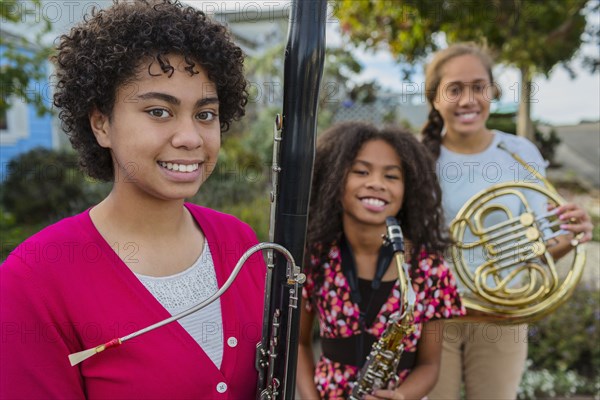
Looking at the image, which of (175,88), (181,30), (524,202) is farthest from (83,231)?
(524,202)

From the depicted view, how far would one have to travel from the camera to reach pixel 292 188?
3.74 ft

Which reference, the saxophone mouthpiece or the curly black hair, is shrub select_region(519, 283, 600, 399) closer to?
the saxophone mouthpiece

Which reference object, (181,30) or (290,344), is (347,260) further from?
(181,30)

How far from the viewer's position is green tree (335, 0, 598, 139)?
473 cm

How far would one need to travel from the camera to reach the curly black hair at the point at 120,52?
121cm

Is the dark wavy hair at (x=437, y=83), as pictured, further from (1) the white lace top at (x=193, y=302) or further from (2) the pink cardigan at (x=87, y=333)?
(2) the pink cardigan at (x=87, y=333)

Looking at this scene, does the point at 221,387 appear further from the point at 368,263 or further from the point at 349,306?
the point at 368,263

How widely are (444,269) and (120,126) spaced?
1.29m

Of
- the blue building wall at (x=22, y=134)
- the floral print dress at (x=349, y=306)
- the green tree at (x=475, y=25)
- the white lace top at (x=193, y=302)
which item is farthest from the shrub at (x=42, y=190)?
the white lace top at (x=193, y=302)

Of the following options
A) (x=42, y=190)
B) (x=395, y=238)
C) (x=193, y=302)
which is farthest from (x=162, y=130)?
(x=42, y=190)

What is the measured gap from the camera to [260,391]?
130 centimetres

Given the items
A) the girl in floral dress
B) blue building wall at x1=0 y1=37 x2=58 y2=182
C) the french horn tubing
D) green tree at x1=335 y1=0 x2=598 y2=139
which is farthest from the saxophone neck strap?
blue building wall at x1=0 y1=37 x2=58 y2=182

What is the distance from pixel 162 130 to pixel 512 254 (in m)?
1.59

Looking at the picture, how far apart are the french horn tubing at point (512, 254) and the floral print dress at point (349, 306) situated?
20 centimetres
